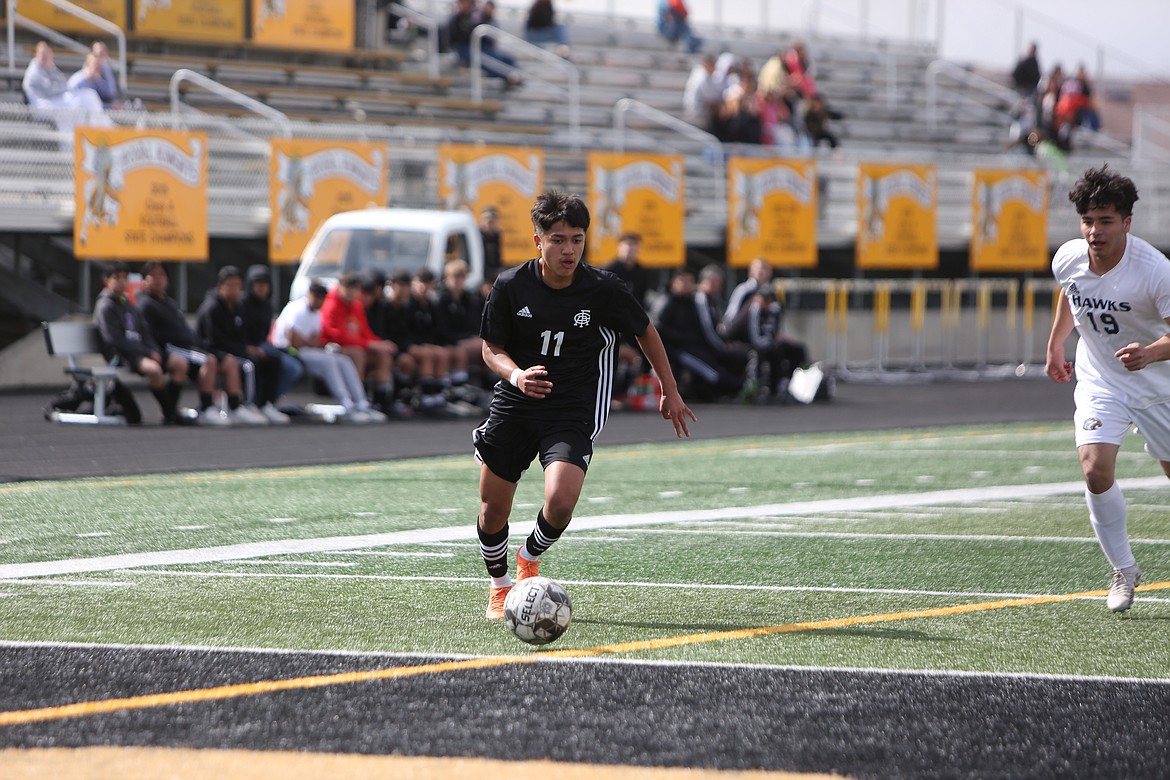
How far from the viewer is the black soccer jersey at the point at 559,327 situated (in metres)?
6.66

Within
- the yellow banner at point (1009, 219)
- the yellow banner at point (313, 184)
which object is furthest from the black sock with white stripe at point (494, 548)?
the yellow banner at point (1009, 219)

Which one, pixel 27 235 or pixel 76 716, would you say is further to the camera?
pixel 27 235

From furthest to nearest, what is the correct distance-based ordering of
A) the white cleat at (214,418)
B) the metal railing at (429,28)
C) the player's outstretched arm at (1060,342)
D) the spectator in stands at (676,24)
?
the spectator in stands at (676,24) < the metal railing at (429,28) < the white cleat at (214,418) < the player's outstretched arm at (1060,342)

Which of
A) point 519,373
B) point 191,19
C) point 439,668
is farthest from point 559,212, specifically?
point 191,19

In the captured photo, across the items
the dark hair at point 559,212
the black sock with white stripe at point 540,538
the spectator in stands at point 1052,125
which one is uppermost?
the spectator in stands at point 1052,125

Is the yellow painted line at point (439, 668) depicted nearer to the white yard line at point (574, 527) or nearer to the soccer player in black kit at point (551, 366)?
the soccer player in black kit at point (551, 366)

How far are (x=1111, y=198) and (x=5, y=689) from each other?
4778 mm

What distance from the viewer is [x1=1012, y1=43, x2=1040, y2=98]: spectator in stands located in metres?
35.0

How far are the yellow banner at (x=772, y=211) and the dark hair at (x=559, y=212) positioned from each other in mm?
17117

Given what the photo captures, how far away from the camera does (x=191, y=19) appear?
24.8m

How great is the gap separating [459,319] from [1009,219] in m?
11.1

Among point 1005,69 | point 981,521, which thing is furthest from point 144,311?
point 1005,69

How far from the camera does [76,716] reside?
5.14 m

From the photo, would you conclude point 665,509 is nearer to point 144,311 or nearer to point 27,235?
point 144,311
